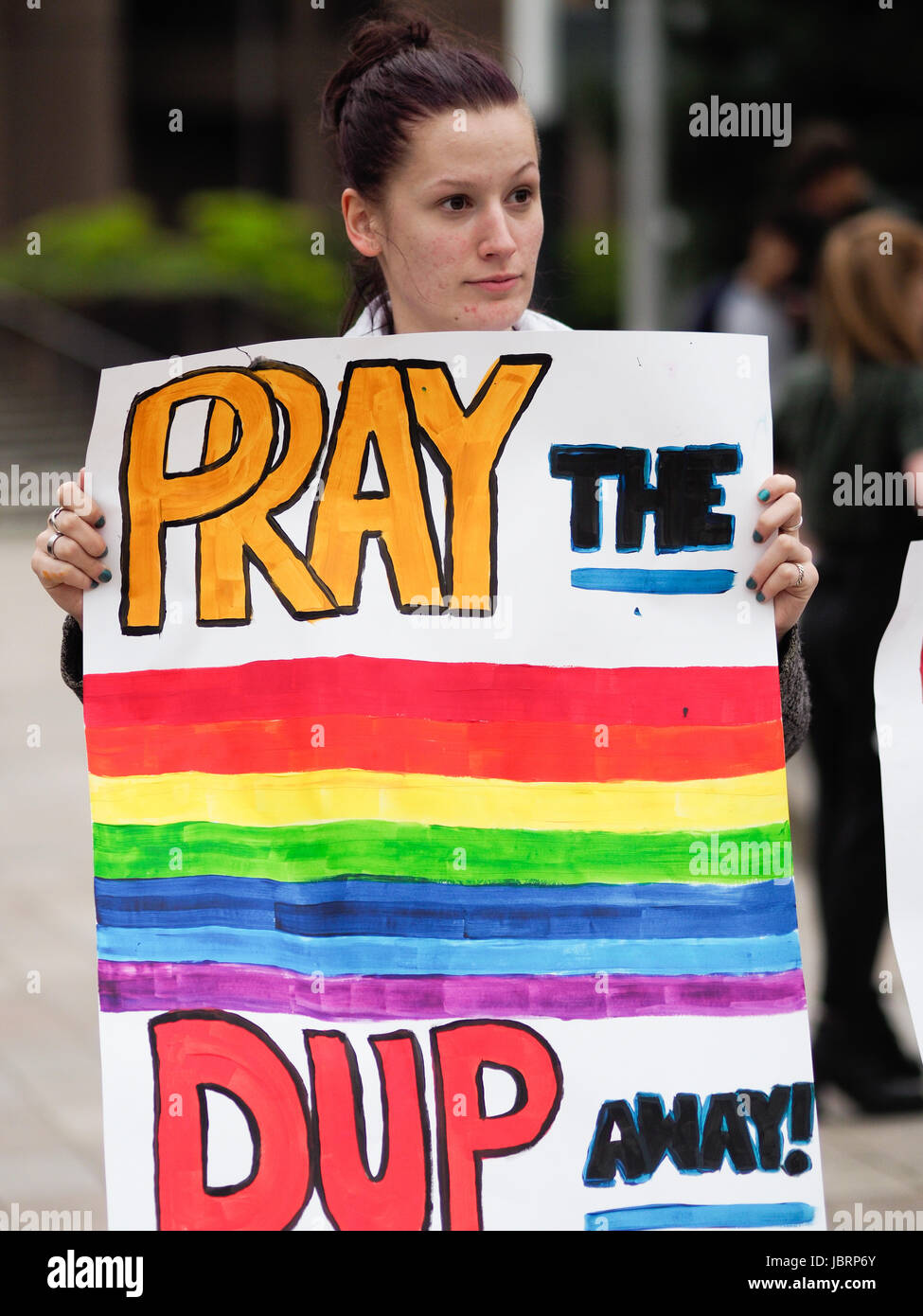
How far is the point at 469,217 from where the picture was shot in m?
1.97

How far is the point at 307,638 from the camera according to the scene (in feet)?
6.35

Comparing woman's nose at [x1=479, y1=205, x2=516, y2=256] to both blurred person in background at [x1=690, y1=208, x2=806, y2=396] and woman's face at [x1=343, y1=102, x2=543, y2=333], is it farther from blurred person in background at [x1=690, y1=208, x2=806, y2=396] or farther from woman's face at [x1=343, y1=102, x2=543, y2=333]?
blurred person in background at [x1=690, y1=208, x2=806, y2=396]

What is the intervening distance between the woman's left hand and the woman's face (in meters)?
0.38

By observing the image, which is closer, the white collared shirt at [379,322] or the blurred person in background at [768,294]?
the white collared shirt at [379,322]

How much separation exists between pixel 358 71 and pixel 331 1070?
1.22 meters

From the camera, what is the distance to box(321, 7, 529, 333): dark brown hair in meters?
2.01

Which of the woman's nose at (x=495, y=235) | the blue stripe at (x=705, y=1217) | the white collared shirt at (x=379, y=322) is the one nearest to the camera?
the blue stripe at (x=705, y=1217)

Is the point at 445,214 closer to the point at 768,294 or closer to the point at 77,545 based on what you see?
the point at 77,545

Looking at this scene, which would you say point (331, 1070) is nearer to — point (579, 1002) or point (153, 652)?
point (579, 1002)

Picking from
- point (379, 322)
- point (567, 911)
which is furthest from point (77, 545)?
point (567, 911)

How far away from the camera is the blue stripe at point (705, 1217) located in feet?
6.02

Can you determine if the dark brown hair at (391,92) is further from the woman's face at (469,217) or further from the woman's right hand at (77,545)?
the woman's right hand at (77,545)

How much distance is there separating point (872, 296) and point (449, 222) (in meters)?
2.18

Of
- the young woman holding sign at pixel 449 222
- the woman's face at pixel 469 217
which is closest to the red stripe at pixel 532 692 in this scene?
the young woman holding sign at pixel 449 222
